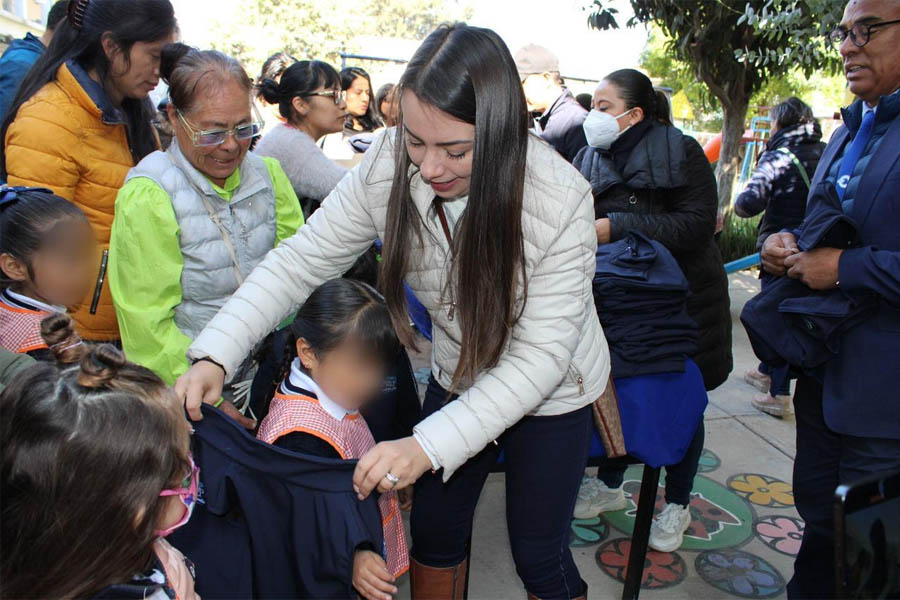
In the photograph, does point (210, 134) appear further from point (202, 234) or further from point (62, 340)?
point (62, 340)

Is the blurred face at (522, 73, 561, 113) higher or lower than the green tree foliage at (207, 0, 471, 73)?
higher

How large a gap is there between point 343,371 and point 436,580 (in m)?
0.66

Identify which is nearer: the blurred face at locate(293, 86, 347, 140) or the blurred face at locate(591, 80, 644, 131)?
the blurred face at locate(591, 80, 644, 131)

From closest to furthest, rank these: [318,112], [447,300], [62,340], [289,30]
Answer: [62,340] → [447,300] → [318,112] → [289,30]

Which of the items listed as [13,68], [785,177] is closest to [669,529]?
[785,177]

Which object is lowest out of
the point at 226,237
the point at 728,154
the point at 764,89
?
the point at 728,154

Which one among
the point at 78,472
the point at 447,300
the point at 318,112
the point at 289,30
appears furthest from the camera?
the point at 289,30

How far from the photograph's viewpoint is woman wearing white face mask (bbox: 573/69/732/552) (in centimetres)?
271

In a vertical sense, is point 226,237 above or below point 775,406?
above

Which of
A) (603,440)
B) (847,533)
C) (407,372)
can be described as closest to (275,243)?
(407,372)

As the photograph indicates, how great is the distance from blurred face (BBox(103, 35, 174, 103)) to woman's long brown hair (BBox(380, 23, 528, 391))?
1.21 m

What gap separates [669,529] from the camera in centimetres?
278

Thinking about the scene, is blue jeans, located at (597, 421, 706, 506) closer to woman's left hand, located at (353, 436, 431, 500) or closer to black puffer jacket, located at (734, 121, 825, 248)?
woman's left hand, located at (353, 436, 431, 500)

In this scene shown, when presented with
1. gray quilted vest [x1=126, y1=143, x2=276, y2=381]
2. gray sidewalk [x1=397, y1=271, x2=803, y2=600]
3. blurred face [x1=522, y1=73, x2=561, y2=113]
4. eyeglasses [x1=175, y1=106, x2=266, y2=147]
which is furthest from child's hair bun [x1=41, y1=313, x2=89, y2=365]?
blurred face [x1=522, y1=73, x2=561, y2=113]
